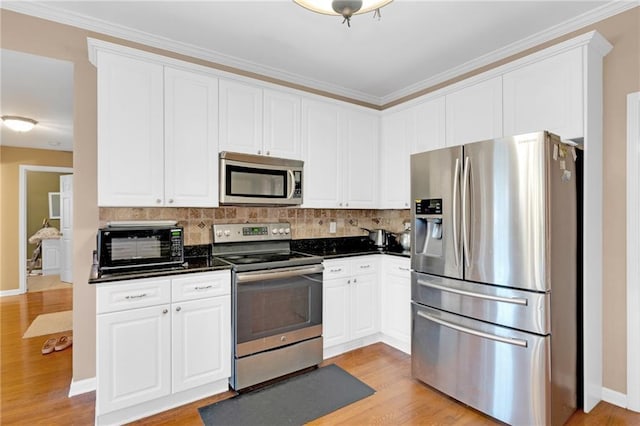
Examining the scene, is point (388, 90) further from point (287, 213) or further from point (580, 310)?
point (580, 310)

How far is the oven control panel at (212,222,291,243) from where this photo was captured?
9.67 feet

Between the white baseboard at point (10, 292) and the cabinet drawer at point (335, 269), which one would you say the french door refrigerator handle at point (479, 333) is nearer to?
the cabinet drawer at point (335, 269)

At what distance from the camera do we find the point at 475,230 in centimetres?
222

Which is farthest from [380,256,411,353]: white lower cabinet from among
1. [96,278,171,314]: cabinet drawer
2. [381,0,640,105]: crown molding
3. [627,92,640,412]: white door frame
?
[96,278,171,314]: cabinet drawer

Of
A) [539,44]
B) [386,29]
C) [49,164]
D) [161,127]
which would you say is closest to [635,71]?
[539,44]

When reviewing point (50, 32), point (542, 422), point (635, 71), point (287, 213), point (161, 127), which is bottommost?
point (542, 422)

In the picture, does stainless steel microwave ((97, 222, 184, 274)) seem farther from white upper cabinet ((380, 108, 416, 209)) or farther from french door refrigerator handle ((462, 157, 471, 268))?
white upper cabinet ((380, 108, 416, 209))

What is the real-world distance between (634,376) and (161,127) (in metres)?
3.75

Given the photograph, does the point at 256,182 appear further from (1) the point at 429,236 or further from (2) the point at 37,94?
(2) the point at 37,94

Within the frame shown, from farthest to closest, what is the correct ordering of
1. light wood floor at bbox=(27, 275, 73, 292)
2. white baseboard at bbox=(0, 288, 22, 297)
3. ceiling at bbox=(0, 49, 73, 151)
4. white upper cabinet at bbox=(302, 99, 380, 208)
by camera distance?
light wood floor at bbox=(27, 275, 73, 292)
white baseboard at bbox=(0, 288, 22, 297)
white upper cabinet at bbox=(302, 99, 380, 208)
ceiling at bbox=(0, 49, 73, 151)

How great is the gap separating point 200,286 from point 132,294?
0.42 meters

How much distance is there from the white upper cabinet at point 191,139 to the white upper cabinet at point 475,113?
2.10 m

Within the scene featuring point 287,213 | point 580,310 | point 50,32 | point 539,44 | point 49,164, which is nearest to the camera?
point 580,310

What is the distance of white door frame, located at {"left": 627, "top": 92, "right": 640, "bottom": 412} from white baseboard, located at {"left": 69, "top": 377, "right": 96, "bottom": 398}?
3.87 meters
